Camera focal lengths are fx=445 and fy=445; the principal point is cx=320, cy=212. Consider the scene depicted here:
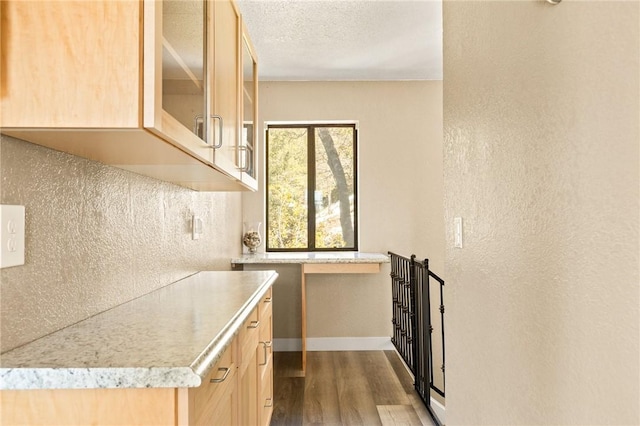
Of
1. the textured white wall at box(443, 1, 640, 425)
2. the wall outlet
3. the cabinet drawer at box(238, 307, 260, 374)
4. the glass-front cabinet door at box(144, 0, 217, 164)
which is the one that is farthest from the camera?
the wall outlet

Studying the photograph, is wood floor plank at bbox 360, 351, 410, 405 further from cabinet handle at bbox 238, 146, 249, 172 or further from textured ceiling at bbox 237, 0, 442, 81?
textured ceiling at bbox 237, 0, 442, 81

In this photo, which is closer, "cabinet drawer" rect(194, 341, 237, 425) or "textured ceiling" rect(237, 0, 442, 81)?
"cabinet drawer" rect(194, 341, 237, 425)

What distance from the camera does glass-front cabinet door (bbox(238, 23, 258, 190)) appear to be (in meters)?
2.09

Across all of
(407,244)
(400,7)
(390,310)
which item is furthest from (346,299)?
(400,7)

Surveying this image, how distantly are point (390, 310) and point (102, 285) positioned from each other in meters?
3.10

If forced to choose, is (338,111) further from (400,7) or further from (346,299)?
(346,299)

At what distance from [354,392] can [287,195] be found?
1.93 metres

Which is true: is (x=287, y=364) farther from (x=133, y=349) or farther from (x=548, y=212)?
(x=548, y=212)

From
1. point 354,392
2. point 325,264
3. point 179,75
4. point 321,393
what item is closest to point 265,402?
point 321,393

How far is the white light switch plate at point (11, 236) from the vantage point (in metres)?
0.92

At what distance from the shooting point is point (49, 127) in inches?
34.5

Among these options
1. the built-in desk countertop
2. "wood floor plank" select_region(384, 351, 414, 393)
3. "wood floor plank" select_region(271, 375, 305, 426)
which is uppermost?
the built-in desk countertop

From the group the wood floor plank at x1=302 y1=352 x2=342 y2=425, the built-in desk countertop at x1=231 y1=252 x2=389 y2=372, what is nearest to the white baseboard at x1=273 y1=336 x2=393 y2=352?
the wood floor plank at x1=302 y1=352 x2=342 y2=425

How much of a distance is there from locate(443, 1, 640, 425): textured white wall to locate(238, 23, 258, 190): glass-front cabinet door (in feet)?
3.23
